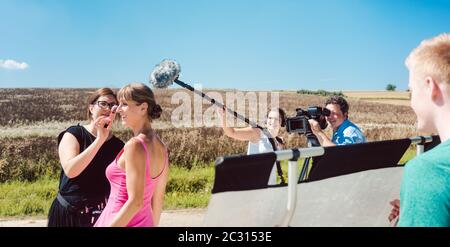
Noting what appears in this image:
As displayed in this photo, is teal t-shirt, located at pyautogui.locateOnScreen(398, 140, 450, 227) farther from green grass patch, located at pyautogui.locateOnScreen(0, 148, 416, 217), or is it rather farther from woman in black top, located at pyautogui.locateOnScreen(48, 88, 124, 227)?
green grass patch, located at pyautogui.locateOnScreen(0, 148, 416, 217)

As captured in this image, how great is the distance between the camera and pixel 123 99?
292 cm

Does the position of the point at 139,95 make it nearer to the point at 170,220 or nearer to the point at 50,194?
the point at 170,220

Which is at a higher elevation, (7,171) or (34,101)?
(34,101)

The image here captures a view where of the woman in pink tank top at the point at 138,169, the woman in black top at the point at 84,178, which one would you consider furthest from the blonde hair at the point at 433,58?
the woman in black top at the point at 84,178

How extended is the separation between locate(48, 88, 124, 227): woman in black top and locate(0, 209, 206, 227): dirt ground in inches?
185

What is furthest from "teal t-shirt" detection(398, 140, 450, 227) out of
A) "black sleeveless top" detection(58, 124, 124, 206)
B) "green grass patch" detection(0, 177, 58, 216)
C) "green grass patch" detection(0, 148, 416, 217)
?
"green grass patch" detection(0, 177, 58, 216)

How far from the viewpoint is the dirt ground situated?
816 centimetres

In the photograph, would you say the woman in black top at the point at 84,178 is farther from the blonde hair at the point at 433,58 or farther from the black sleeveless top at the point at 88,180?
the blonde hair at the point at 433,58

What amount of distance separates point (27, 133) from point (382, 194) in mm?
16652

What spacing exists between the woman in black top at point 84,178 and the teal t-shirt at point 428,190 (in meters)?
2.41

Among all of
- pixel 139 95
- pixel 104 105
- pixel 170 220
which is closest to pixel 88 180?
pixel 104 105
